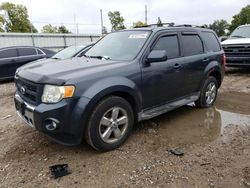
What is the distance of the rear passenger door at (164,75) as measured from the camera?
13.8ft

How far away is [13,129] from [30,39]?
15.0 m

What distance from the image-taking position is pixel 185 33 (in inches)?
202

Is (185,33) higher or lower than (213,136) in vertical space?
higher

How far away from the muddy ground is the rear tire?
20.4 inches

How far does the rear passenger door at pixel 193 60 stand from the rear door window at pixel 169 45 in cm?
20

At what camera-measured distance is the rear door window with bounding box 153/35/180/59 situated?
4.55m

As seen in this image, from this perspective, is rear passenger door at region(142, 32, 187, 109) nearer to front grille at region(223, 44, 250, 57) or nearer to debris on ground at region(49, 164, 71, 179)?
debris on ground at region(49, 164, 71, 179)

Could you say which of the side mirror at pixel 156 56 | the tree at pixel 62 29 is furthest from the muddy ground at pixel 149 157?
the tree at pixel 62 29

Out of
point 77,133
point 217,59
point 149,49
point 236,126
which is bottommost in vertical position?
point 236,126

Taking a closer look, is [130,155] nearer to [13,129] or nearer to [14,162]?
[14,162]

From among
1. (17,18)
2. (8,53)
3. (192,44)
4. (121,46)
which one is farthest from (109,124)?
(17,18)

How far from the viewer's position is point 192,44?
5.26 m

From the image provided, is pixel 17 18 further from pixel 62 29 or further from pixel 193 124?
pixel 193 124

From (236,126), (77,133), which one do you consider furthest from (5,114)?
(236,126)
